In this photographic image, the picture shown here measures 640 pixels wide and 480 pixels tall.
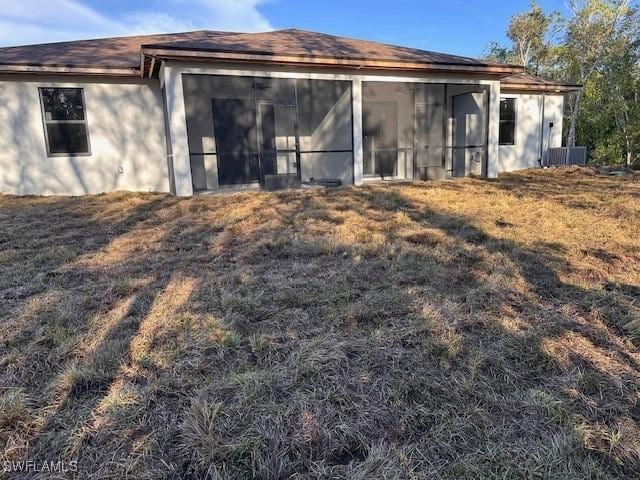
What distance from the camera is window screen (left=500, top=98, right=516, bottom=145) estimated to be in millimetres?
13727

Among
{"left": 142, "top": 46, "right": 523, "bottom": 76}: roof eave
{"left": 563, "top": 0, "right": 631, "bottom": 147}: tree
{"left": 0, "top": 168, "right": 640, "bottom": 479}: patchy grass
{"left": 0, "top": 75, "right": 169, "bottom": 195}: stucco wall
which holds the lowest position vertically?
{"left": 0, "top": 168, "right": 640, "bottom": 479}: patchy grass

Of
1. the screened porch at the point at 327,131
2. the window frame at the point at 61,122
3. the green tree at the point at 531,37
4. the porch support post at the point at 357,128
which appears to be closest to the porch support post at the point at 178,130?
the screened porch at the point at 327,131

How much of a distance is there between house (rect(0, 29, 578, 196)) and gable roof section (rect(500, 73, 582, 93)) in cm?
150

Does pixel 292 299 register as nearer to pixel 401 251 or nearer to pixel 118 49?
pixel 401 251

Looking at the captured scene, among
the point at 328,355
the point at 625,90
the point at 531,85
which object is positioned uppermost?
the point at 625,90

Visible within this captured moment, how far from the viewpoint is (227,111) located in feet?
35.4

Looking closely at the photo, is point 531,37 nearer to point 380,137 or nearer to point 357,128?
point 380,137

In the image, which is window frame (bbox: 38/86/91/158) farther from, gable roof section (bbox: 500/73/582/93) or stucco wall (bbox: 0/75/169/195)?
Result: gable roof section (bbox: 500/73/582/93)

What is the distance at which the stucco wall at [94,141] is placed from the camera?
901cm

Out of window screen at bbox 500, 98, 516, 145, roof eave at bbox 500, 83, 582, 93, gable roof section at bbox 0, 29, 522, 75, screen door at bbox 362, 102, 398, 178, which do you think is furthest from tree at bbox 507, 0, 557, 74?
gable roof section at bbox 0, 29, 522, 75

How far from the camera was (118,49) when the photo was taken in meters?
10.8

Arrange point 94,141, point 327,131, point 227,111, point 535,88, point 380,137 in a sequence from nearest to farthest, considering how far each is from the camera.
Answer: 1. point 94,141
2. point 227,111
3. point 327,131
4. point 380,137
5. point 535,88

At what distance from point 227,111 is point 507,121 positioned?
9.24 meters

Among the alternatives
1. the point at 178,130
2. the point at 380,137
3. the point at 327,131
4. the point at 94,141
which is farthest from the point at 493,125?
the point at 94,141
